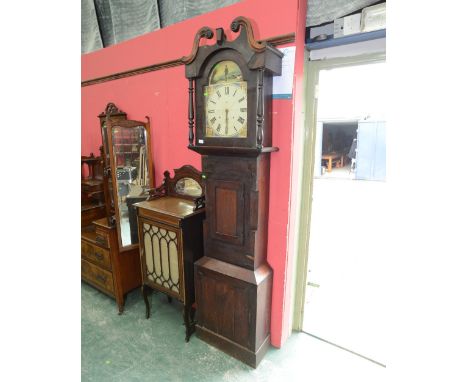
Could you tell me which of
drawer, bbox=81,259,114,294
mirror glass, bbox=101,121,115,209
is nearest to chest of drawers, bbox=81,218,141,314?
drawer, bbox=81,259,114,294

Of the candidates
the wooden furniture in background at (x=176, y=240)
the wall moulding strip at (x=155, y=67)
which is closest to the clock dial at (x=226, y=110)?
the wall moulding strip at (x=155, y=67)

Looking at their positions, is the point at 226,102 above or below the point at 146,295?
above

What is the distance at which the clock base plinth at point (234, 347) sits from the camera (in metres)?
1.79

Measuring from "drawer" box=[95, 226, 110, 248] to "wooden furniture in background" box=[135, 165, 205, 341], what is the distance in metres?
0.35

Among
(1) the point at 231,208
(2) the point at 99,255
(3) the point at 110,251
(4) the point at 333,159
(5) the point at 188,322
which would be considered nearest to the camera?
(1) the point at 231,208

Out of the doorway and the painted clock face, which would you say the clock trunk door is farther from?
the doorway

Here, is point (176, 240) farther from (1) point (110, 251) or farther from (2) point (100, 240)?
(2) point (100, 240)

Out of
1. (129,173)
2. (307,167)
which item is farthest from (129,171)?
(307,167)

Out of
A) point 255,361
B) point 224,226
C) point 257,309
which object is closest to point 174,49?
point 224,226

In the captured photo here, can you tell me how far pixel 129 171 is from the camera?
2.32m

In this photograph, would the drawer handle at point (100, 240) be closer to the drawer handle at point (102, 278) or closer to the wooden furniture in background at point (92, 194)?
the drawer handle at point (102, 278)

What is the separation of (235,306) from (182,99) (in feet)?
5.19

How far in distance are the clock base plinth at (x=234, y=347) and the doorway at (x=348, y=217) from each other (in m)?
0.48
